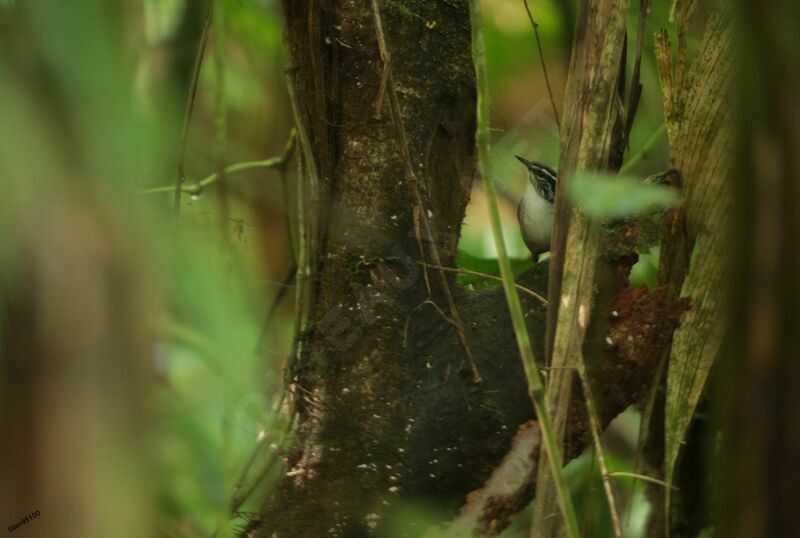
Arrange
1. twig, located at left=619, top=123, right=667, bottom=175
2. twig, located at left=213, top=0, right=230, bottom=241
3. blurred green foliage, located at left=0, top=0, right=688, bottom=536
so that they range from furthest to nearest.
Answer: twig, located at left=619, top=123, right=667, bottom=175, twig, located at left=213, top=0, right=230, bottom=241, blurred green foliage, located at left=0, top=0, right=688, bottom=536

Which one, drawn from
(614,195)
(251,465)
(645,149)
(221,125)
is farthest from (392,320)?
(645,149)

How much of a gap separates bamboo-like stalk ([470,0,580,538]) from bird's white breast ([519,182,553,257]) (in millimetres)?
930

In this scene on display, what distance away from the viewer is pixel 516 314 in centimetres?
106

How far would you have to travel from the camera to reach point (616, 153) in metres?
1.38

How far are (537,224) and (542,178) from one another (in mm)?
129

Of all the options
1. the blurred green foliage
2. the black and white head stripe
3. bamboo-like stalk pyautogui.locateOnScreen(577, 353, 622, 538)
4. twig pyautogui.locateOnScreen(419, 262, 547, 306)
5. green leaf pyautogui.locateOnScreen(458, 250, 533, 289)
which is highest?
the black and white head stripe

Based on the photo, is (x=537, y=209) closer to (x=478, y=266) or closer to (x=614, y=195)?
(x=478, y=266)

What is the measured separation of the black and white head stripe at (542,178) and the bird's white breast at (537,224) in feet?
0.05

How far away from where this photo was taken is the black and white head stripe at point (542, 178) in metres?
2.11

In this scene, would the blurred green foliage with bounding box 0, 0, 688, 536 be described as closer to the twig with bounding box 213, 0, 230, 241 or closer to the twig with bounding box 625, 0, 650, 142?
the twig with bounding box 213, 0, 230, 241

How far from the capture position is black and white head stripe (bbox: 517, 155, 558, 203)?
211cm

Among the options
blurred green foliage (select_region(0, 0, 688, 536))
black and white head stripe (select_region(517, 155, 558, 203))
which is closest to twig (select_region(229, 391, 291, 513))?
blurred green foliage (select_region(0, 0, 688, 536))

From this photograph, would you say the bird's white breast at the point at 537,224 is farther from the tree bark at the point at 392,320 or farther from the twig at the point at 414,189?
the twig at the point at 414,189

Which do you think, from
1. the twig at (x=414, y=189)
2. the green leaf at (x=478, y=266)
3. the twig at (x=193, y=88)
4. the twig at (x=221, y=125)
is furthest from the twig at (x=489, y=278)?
the twig at (x=221, y=125)
